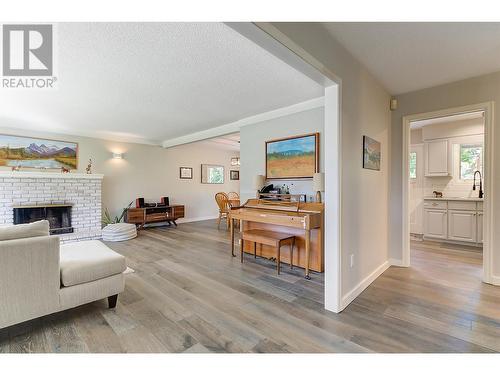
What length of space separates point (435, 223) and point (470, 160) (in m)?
1.40

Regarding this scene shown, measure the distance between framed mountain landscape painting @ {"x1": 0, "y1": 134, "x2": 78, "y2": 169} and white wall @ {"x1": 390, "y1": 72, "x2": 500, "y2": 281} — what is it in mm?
6265

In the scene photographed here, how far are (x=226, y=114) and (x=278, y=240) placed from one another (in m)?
2.38

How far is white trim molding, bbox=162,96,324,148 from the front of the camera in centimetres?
331

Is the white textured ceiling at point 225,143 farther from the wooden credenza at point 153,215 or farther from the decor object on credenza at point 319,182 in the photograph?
the decor object on credenza at point 319,182

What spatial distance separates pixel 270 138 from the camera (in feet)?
12.5

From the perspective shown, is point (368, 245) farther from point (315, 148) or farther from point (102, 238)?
point (102, 238)

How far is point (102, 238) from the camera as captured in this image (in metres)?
4.75

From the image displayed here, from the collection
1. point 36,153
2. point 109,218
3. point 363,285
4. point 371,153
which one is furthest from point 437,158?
point 36,153

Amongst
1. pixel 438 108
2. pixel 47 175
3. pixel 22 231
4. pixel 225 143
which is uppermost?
pixel 225 143

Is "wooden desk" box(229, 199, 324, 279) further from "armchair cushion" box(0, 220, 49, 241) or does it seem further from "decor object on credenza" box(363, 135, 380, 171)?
"armchair cushion" box(0, 220, 49, 241)

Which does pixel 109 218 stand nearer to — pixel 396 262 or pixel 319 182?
pixel 319 182

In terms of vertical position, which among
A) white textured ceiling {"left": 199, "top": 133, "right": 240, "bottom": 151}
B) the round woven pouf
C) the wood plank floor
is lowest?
the wood plank floor

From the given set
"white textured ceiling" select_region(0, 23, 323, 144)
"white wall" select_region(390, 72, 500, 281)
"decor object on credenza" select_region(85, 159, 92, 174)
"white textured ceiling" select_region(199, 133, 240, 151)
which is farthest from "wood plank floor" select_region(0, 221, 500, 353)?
"white textured ceiling" select_region(199, 133, 240, 151)

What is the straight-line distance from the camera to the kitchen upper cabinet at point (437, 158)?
14.6 feet
